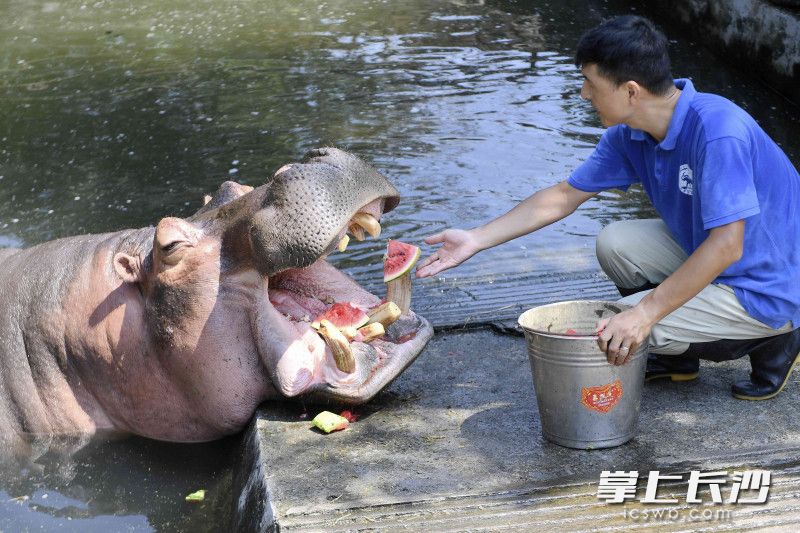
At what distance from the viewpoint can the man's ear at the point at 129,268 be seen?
11.9 ft

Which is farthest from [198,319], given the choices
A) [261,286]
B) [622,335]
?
[622,335]

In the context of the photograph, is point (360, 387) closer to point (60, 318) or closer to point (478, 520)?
point (478, 520)

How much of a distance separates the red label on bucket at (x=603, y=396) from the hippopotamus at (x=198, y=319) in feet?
2.19

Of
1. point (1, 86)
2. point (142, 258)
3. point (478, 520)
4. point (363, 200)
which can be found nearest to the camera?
point (478, 520)

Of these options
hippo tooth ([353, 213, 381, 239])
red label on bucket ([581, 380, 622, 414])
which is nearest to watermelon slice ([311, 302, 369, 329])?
hippo tooth ([353, 213, 381, 239])

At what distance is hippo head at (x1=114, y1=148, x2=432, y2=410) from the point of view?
3277 millimetres

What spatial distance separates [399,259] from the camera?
3.79 metres

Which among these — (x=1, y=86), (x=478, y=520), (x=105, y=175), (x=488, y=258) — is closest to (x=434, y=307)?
(x=488, y=258)

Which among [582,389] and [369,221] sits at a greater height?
[369,221]

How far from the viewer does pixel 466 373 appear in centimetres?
397

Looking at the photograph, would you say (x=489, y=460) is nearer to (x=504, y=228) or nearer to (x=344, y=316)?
(x=344, y=316)

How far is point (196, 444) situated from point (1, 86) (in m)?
6.53

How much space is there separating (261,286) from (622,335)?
1.14 m

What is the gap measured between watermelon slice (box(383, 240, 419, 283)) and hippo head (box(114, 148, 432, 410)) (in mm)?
237
